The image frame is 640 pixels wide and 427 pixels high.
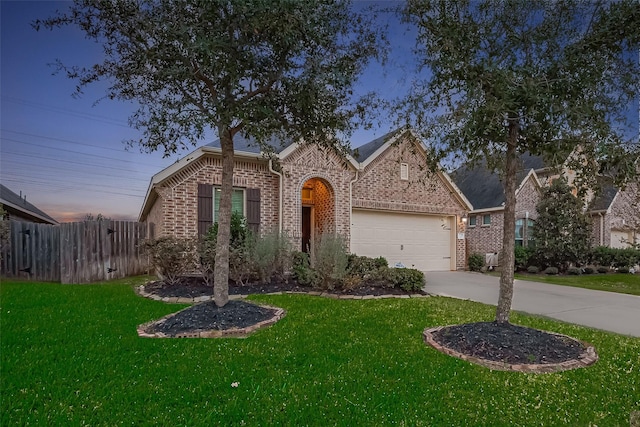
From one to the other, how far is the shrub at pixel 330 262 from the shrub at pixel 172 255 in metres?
2.94

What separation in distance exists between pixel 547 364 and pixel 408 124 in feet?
11.2

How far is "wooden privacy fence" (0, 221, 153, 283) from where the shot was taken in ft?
30.8

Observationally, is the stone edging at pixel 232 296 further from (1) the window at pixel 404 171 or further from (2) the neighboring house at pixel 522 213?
(2) the neighboring house at pixel 522 213

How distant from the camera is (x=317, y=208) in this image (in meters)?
13.0

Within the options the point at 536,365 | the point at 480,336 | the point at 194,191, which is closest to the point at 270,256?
the point at 194,191

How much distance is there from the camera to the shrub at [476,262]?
14734mm

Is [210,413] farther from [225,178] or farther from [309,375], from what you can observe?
[225,178]

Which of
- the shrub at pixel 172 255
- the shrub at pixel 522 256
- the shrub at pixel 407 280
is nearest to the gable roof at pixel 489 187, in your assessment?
the shrub at pixel 522 256

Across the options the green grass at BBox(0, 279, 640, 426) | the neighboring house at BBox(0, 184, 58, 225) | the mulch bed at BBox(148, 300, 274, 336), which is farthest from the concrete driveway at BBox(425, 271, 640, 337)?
the neighboring house at BBox(0, 184, 58, 225)

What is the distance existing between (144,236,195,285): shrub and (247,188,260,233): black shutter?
2.60 metres

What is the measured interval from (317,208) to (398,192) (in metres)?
3.11

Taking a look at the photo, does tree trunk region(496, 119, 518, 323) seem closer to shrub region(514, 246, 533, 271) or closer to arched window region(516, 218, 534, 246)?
shrub region(514, 246, 533, 271)

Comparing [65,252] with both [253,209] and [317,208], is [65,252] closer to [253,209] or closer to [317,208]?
[253,209]

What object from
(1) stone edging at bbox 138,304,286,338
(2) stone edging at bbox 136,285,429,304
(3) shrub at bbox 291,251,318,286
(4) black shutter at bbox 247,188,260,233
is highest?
(4) black shutter at bbox 247,188,260,233
